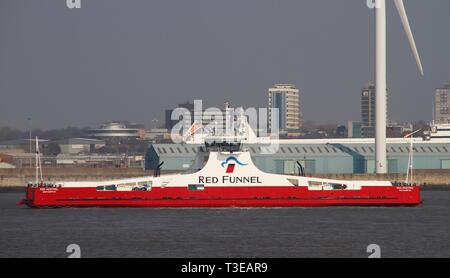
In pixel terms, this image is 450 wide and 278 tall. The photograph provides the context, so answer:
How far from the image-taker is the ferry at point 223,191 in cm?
7381

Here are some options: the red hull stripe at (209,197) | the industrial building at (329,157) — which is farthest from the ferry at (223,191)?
the industrial building at (329,157)

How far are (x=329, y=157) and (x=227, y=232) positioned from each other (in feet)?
215

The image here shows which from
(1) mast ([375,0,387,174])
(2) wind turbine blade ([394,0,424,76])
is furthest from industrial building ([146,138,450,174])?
(2) wind turbine blade ([394,0,424,76])

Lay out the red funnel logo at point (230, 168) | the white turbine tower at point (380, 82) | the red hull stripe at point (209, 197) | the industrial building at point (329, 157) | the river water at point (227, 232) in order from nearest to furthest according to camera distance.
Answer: the river water at point (227, 232), the red hull stripe at point (209, 197), the red funnel logo at point (230, 168), the white turbine tower at point (380, 82), the industrial building at point (329, 157)

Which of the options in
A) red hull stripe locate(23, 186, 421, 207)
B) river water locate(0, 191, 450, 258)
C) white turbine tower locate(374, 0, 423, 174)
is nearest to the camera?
river water locate(0, 191, 450, 258)

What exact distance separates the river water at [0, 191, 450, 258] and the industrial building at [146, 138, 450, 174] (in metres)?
45.0

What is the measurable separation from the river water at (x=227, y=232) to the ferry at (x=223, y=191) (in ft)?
2.48

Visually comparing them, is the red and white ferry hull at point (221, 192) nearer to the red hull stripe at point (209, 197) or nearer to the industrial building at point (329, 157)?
the red hull stripe at point (209, 197)

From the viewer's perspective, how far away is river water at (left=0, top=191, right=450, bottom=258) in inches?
1969

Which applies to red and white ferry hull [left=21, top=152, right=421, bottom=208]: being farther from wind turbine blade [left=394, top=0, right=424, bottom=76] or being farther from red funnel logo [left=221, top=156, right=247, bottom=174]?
wind turbine blade [left=394, top=0, right=424, bottom=76]

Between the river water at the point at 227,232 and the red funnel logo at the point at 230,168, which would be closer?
the river water at the point at 227,232

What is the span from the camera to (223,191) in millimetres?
73688
